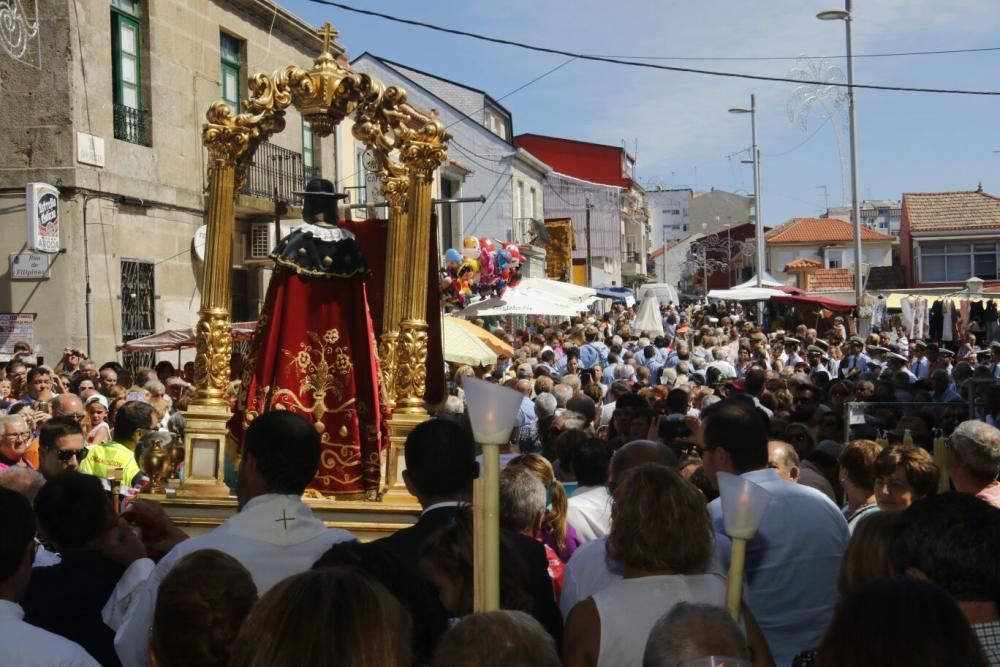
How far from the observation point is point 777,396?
10859 mm

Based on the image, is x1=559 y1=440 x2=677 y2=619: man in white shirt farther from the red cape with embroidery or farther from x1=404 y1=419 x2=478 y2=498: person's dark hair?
the red cape with embroidery

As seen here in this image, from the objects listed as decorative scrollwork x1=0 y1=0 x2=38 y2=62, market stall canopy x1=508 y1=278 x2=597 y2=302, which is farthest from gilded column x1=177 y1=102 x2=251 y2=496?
market stall canopy x1=508 y1=278 x2=597 y2=302

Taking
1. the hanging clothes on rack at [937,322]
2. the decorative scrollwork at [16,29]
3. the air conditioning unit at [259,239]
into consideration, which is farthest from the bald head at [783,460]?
the hanging clothes on rack at [937,322]

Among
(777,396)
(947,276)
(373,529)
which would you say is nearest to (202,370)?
(373,529)

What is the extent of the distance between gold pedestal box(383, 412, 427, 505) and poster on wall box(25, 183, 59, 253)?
832cm

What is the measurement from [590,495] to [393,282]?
5.82 feet

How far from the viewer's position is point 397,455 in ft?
20.3

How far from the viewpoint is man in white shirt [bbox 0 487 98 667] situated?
2861 millimetres

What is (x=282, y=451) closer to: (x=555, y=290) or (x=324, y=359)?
(x=324, y=359)

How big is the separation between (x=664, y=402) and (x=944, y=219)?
35520 millimetres

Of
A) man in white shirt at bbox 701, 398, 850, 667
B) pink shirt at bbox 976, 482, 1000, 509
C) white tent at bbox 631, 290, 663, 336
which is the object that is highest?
white tent at bbox 631, 290, 663, 336

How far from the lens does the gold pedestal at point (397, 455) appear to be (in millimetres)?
6078

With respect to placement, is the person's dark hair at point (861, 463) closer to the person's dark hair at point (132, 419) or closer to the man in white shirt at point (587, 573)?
the man in white shirt at point (587, 573)

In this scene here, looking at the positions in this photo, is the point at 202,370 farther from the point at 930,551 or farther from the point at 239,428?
the point at 930,551
